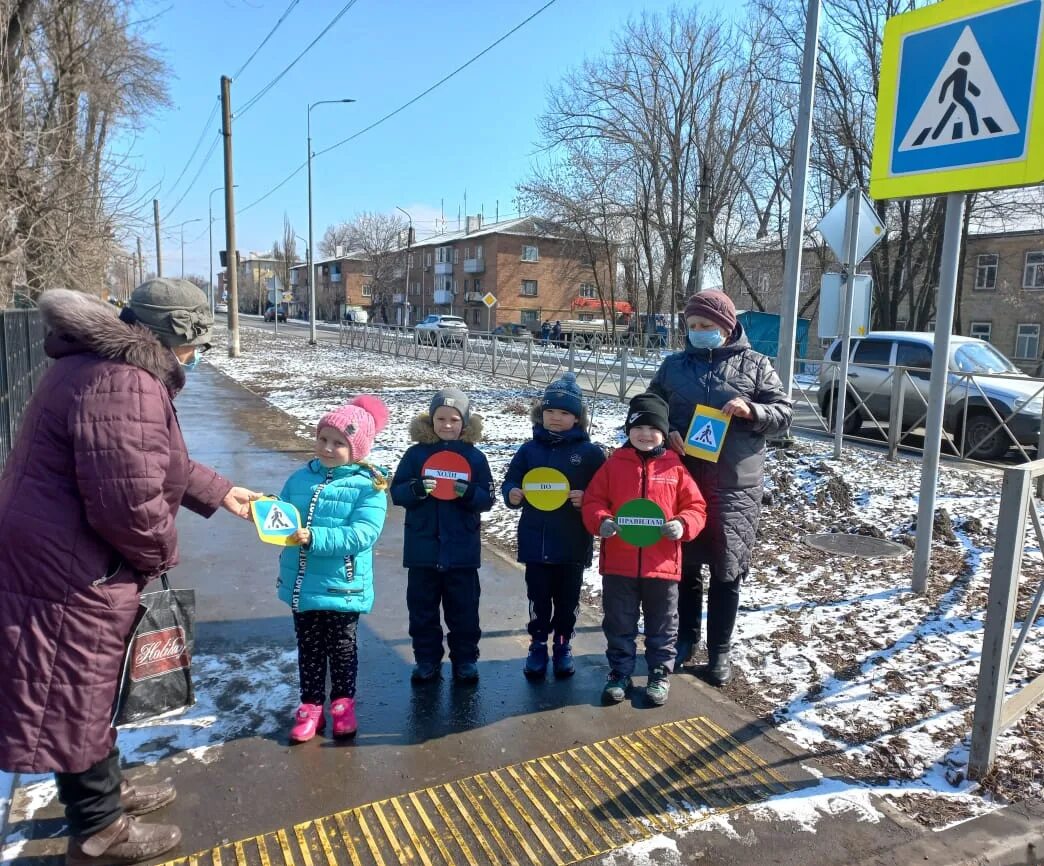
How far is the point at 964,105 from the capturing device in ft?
13.0

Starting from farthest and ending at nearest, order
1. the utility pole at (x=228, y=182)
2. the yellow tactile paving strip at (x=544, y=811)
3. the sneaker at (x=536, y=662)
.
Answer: the utility pole at (x=228, y=182) → the sneaker at (x=536, y=662) → the yellow tactile paving strip at (x=544, y=811)

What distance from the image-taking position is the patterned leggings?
10.1ft

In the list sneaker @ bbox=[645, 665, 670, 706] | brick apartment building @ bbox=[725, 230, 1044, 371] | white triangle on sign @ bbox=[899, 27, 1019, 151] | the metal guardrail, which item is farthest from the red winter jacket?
brick apartment building @ bbox=[725, 230, 1044, 371]

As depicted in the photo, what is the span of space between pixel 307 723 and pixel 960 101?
176 inches

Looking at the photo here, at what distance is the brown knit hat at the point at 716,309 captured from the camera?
11.6 ft

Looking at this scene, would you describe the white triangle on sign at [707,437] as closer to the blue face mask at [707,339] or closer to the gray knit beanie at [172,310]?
the blue face mask at [707,339]

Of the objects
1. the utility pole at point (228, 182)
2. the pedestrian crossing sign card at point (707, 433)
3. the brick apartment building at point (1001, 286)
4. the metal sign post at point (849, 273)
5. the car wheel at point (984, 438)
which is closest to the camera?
the pedestrian crossing sign card at point (707, 433)

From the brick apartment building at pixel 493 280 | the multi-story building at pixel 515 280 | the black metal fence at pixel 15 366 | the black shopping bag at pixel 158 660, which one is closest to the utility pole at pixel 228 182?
the black metal fence at pixel 15 366

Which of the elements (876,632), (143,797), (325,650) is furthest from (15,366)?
(876,632)

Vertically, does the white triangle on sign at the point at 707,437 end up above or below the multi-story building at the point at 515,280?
below

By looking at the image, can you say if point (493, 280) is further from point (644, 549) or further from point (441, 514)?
point (644, 549)

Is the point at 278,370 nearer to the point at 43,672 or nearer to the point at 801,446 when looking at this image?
the point at 801,446

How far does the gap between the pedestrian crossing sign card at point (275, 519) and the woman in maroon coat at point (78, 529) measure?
499mm

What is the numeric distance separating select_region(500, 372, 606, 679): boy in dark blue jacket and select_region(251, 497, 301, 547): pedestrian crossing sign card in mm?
1055
